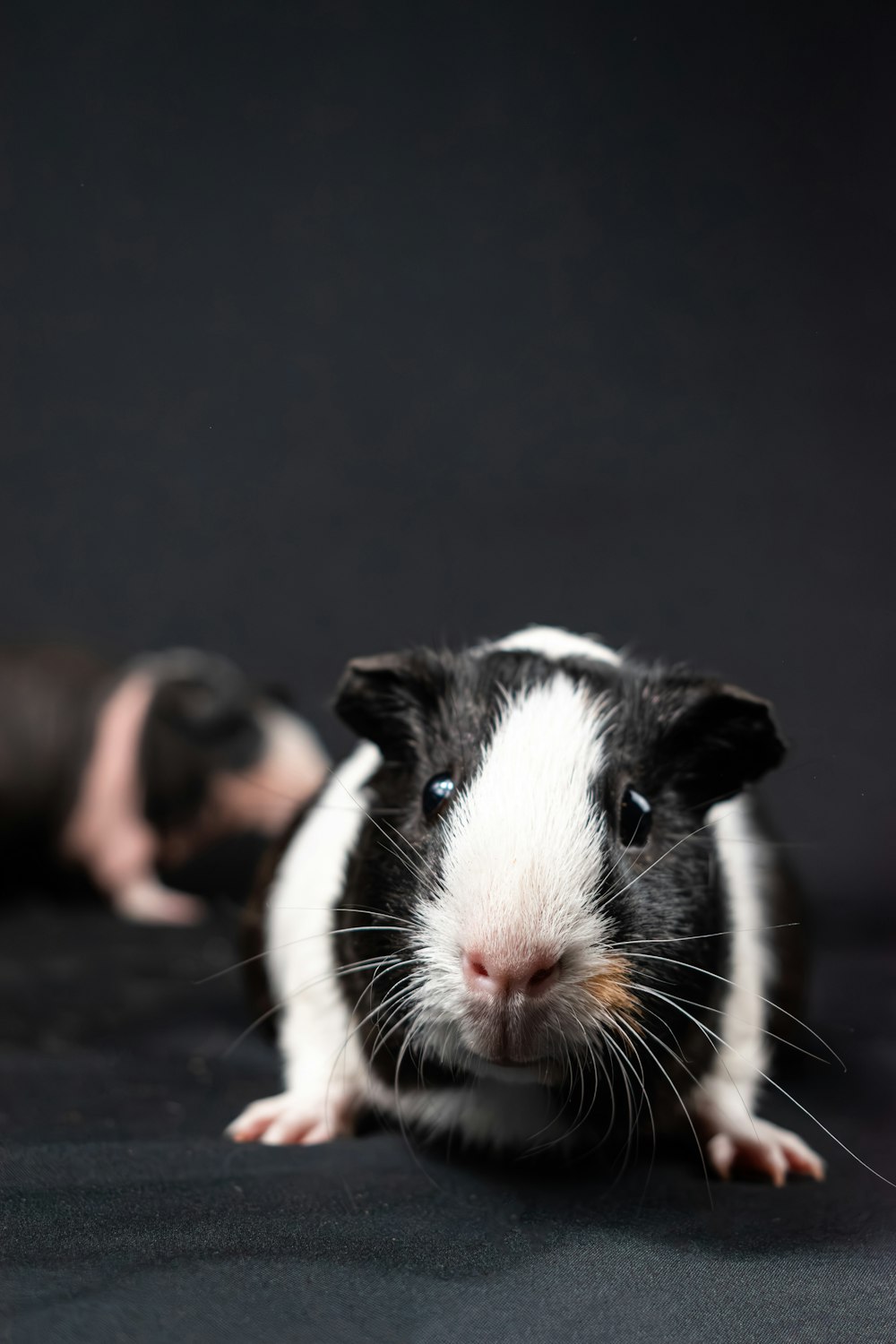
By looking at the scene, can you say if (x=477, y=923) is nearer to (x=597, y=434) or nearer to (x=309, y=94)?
(x=597, y=434)

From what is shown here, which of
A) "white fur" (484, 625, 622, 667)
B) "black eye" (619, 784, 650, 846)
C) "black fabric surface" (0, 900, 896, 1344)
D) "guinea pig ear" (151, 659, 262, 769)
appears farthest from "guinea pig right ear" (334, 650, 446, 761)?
"guinea pig ear" (151, 659, 262, 769)

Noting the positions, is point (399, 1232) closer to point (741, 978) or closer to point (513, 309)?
point (741, 978)

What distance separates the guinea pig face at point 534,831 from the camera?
3.58 ft

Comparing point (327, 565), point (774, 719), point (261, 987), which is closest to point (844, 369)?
point (774, 719)

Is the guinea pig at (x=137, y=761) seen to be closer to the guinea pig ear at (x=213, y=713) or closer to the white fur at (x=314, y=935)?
the guinea pig ear at (x=213, y=713)

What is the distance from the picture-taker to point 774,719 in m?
1.29

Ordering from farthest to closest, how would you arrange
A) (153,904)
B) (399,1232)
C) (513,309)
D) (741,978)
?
(153,904) < (513,309) < (741,978) < (399,1232)

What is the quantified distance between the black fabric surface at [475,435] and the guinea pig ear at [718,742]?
106mm

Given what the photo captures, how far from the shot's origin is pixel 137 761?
323 cm

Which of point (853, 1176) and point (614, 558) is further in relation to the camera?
point (614, 558)

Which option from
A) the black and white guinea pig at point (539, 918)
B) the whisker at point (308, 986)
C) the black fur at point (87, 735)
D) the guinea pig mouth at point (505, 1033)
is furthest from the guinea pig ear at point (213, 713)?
the guinea pig mouth at point (505, 1033)

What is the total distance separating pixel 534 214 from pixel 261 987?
40.9 inches

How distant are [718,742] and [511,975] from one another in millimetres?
380

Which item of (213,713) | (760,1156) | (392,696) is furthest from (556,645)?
(213,713)
